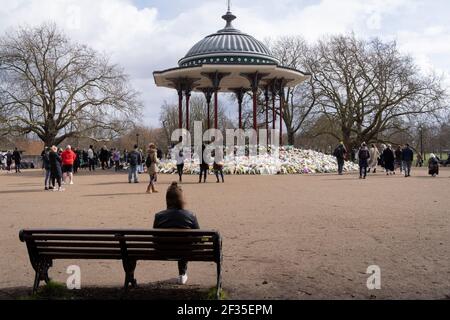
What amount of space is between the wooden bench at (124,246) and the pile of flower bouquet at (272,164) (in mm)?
20645

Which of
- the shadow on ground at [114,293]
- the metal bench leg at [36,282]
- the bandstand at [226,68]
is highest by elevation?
the bandstand at [226,68]

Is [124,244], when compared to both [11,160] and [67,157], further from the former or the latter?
[11,160]

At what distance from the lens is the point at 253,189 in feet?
54.3

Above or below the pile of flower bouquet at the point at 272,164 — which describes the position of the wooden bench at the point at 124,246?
below

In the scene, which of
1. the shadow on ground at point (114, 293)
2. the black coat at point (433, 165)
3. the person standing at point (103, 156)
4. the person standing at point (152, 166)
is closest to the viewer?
the shadow on ground at point (114, 293)

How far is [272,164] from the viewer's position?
2662 cm

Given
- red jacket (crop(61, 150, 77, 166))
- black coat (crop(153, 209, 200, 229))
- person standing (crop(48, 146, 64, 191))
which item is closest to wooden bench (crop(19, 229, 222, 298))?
black coat (crop(153, 209, 200, 229))

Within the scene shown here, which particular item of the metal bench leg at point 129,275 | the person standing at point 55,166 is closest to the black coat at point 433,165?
the person standing at point 55,166

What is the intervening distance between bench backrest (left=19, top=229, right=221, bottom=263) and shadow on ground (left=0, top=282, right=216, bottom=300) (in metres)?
0.37

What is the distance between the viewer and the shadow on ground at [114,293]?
16.5 feet

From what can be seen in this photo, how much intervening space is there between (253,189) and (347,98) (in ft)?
101

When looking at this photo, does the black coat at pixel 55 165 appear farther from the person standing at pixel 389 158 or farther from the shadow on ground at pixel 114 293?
the person standing at pixel 389 158

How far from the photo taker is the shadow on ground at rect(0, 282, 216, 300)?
5.03 meters

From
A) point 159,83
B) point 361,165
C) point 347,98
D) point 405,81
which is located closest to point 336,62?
point 347,98
